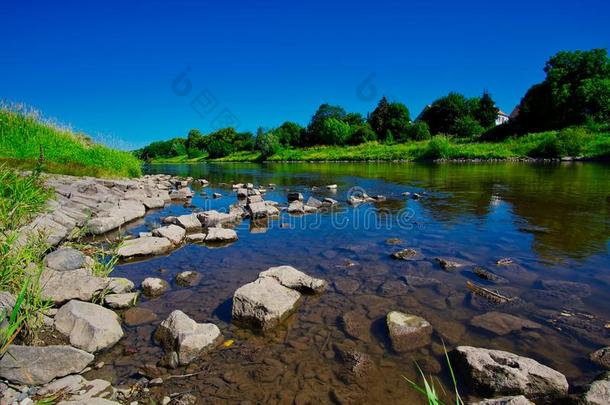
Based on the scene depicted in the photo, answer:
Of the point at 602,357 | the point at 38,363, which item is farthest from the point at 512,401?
the point at 38,363

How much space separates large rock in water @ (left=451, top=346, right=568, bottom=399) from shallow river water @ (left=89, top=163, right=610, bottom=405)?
0.28 metres

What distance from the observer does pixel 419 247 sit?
6508 millimetres

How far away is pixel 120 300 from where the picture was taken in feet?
13.8

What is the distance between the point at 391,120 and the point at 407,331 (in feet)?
244

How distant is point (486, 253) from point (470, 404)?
167 inches

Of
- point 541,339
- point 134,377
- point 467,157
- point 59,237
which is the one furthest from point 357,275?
point 467,157

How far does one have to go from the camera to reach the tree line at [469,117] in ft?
150

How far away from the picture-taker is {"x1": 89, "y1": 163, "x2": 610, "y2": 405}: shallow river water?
2930 millimetres

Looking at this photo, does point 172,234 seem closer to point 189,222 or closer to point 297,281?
point 189,222

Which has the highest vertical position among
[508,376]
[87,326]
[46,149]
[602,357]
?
[46,149]

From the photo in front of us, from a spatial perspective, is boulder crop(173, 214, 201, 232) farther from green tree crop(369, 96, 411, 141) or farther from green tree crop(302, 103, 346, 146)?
green tree crop(302, 103, 346, 146)

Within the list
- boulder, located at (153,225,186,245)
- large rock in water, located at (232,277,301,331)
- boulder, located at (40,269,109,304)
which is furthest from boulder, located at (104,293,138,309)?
boulder, located at (153,225,186,245)

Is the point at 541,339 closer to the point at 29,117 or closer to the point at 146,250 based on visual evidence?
the point at 146,250

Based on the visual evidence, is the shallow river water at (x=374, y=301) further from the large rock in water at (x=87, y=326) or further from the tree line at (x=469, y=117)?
the tree line at (x=469, y=117)
